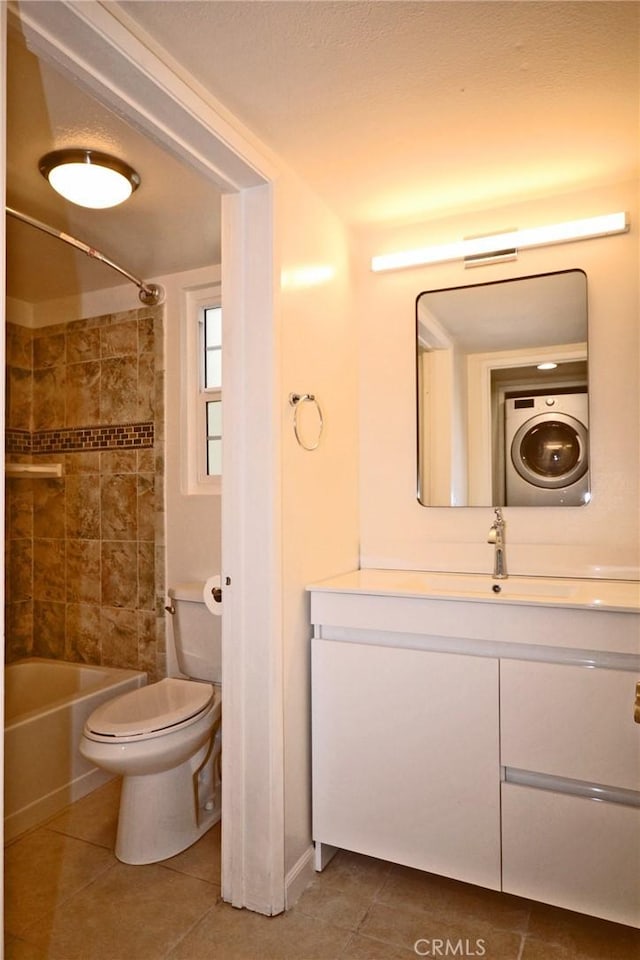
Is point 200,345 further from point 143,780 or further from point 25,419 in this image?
point 143,780

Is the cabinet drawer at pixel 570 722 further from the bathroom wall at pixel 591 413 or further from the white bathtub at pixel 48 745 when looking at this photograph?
the white bathtub at pixel 48 745

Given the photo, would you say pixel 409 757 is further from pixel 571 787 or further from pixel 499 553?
pixel 499 553

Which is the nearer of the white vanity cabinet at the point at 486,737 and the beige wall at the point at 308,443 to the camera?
the white vanity cabinet at the point at 486,737

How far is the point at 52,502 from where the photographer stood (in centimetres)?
313

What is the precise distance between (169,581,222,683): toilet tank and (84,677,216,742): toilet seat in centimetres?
7

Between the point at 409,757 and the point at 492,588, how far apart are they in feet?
1.96

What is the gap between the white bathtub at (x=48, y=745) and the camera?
226 cm

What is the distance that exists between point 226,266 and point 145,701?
1555mm

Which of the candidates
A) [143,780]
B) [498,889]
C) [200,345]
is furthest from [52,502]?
[498,889]

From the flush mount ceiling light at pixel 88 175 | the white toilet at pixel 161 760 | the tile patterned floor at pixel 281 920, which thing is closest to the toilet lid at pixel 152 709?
the white toilet at pixel 161 760

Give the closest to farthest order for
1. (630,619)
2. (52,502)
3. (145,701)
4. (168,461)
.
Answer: (630,619) < (145,701) < (168,461) < (52,502)

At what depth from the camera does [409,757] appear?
1794mm

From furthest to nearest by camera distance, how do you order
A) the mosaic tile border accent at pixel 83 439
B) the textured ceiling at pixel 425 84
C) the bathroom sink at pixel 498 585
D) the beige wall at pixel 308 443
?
the mosaic tile border accent at pixel 83 439
the bathroom sink at pixel 498 585
the beige wall at pixel 308 443
the textured ceiling at pixel 425 84

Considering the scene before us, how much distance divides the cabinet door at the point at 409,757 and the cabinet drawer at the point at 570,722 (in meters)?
0.05
